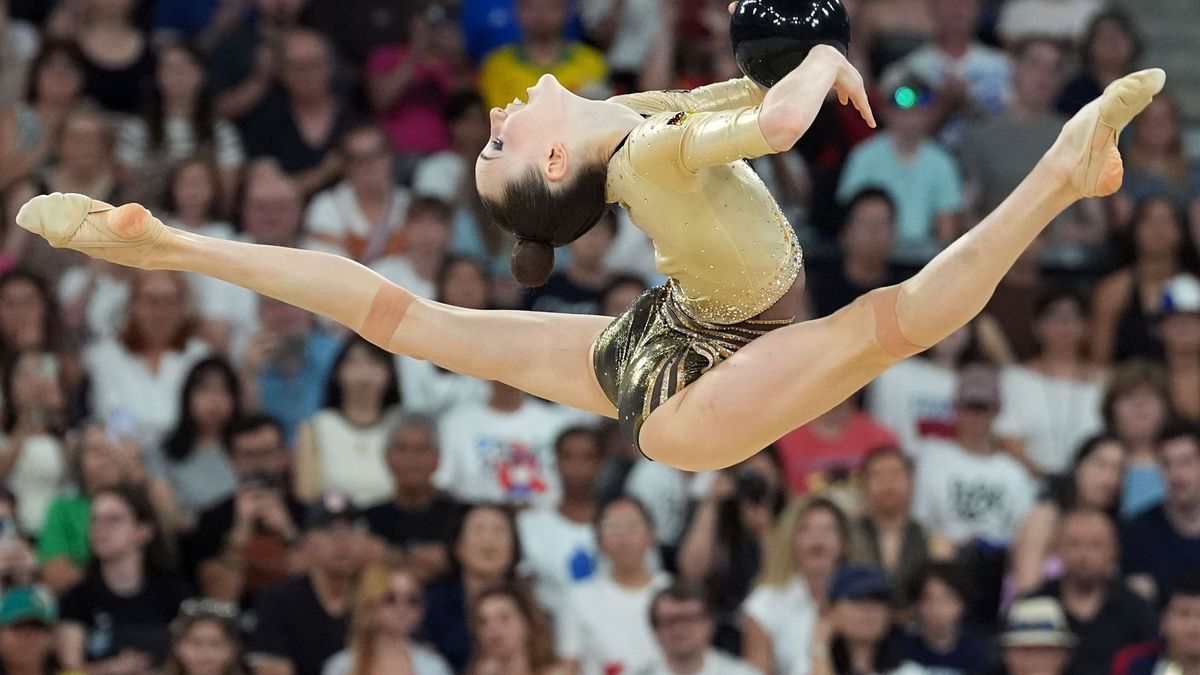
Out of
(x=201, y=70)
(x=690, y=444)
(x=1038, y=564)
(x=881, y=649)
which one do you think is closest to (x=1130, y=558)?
(x=1038, y=564)

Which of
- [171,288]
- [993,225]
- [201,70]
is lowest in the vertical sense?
[993,225]

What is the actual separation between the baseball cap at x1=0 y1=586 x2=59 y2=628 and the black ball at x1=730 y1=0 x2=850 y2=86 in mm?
3387

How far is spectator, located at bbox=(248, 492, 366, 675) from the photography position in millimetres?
6836

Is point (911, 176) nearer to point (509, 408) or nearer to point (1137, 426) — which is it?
point (1137, 426)

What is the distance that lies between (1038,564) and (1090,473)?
40 centimetres

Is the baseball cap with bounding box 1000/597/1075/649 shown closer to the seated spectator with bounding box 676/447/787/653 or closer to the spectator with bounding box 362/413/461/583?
the seated spectator with bounding box 676/447/787/653

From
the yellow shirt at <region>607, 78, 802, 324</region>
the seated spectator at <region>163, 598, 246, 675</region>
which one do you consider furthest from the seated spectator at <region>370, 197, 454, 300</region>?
the yellow shirt at <region>607, 78, 802, 324</region>

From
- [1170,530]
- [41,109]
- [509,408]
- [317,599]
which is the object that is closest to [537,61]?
[509,408]

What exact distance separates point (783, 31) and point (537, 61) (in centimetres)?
476

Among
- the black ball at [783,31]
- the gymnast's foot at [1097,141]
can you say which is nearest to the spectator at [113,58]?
the black ball at [783,31]

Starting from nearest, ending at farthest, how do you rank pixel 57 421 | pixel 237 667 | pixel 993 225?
1. pixel 993 225
2. pixel 237 667
3. pixel 57 421

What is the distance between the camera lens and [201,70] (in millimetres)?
8492

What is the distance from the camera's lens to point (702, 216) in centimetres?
441

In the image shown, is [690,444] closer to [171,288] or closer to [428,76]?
[171,288]
